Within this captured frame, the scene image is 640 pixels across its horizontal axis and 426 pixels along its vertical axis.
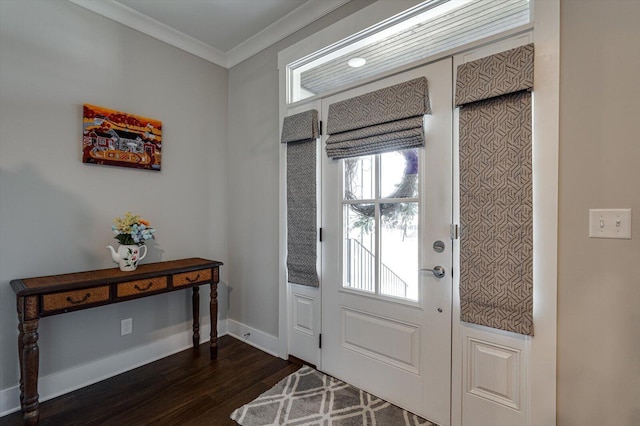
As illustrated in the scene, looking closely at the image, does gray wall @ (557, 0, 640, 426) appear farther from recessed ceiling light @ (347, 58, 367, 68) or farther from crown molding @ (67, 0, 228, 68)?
crown molding @ (67, 0, 228, 68)

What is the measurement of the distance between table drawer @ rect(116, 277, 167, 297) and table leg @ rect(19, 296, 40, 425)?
0.41m

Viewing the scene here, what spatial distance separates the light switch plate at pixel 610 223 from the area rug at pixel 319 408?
52.6 inches

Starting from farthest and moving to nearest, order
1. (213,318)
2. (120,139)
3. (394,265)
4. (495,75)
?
1. (213,318)
2. (120,139)
3. (394,265)
4. (495,75)

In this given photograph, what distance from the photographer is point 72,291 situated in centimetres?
179

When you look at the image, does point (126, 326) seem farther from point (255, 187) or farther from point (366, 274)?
point (366, 274)

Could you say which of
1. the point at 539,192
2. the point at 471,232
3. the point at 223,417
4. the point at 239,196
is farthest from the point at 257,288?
the point at 539,192

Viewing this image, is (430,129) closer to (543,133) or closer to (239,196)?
(543,133)

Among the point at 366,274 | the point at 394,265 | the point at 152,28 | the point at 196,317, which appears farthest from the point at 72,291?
the point at 152,28

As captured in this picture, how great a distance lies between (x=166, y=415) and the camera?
1.82m

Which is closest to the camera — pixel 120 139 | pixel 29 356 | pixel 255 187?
pixel 29 356

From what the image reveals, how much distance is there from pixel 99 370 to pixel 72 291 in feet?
2.70

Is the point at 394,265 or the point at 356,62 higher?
the point at 356,62

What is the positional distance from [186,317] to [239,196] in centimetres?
123

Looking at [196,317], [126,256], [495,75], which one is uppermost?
[495,75]
